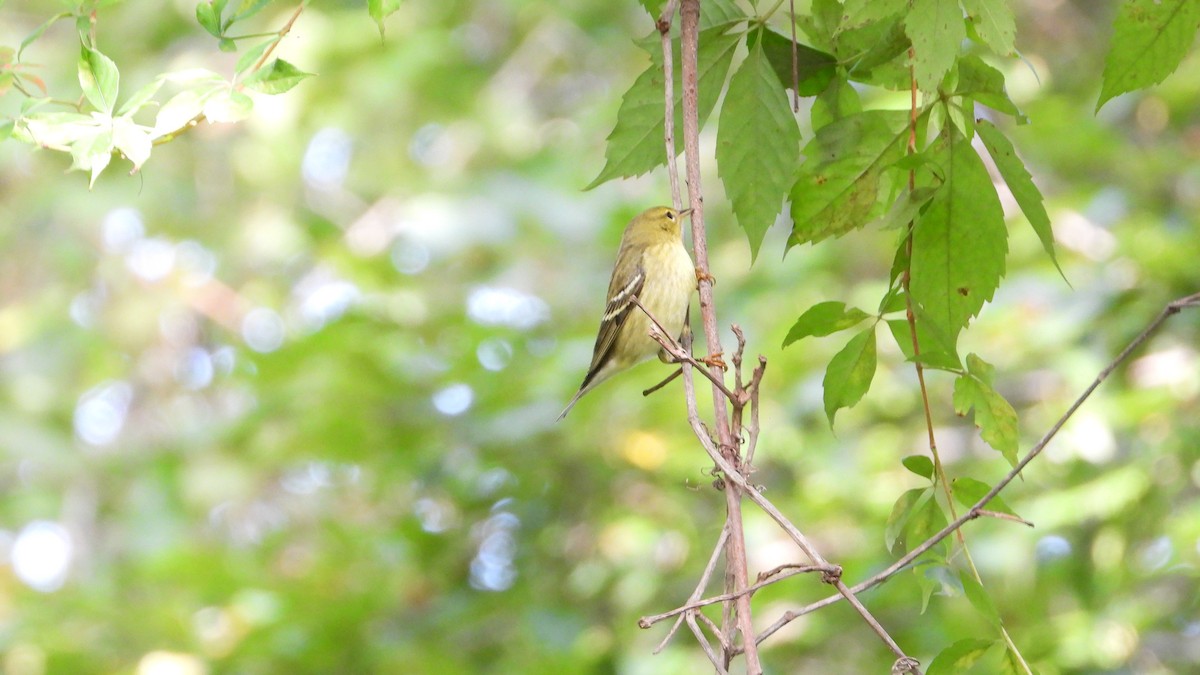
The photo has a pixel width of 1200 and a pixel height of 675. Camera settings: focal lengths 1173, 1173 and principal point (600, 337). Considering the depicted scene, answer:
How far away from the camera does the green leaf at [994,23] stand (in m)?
1.56

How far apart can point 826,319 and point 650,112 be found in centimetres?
47

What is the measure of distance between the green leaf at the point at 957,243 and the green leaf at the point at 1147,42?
8.0 inches

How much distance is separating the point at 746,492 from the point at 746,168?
0.58 metres

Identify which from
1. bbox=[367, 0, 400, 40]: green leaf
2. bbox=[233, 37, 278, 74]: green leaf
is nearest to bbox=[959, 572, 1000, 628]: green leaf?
bbox=[367, 0, 400, 40]: green leaf

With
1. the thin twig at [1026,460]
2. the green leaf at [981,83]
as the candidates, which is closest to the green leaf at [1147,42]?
the green leaf at [981,83]

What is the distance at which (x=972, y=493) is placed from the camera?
1.78 m

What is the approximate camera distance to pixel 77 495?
9297mm

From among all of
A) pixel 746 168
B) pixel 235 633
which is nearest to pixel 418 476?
pixel 235 633

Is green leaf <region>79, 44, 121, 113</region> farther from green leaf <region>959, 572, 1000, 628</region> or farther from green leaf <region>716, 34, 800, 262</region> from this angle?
green leaf <region>959, 572, 1000, 628</region>

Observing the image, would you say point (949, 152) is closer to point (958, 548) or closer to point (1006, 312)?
point (958, 548)

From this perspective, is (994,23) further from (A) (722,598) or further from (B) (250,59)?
(B) (250,59)

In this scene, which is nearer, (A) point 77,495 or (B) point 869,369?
(B) point 869,369

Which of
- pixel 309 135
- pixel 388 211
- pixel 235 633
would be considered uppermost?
pixel 309 135

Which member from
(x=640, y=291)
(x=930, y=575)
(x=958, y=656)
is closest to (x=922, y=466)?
(x=930, y=575)
